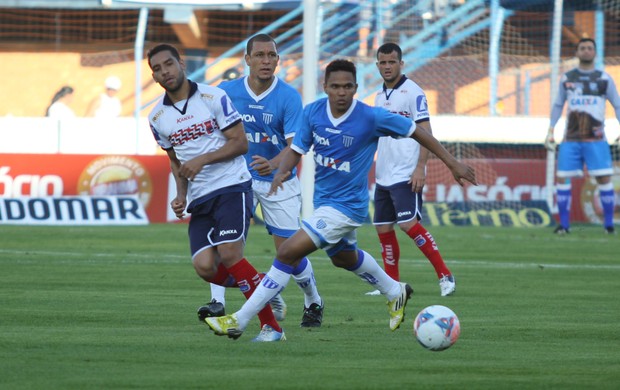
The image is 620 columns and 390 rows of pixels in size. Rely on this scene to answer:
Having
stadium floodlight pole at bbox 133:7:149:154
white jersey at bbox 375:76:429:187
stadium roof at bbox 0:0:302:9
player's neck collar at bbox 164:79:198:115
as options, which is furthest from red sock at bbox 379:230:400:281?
stadium roof at bbox 0:0:302:9

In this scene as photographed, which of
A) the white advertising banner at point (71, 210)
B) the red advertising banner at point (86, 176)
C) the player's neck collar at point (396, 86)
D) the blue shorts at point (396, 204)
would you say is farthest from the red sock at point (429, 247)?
the white advertising banner at point (71, 210)

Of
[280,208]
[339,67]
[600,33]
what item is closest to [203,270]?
[280,208]

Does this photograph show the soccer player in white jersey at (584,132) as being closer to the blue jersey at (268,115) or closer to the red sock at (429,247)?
the red sock at (429,247)

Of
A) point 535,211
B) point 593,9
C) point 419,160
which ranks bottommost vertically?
point 535,211

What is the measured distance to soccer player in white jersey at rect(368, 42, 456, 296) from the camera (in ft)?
38.4

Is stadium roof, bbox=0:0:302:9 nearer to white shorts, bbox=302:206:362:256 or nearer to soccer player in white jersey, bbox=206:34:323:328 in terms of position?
soccer player in white jersey, bbox=206:34:323:328

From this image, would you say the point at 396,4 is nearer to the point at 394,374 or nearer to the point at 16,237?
the point at 16,237

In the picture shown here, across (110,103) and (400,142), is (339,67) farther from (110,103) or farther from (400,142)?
(110,103)

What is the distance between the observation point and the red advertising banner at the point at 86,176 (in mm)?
21672

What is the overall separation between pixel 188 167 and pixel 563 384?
2970 millimetres

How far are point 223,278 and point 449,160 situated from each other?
176cm

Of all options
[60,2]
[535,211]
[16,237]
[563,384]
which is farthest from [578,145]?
[60,2]

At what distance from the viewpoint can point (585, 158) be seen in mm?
20312

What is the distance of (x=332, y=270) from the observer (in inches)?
571
